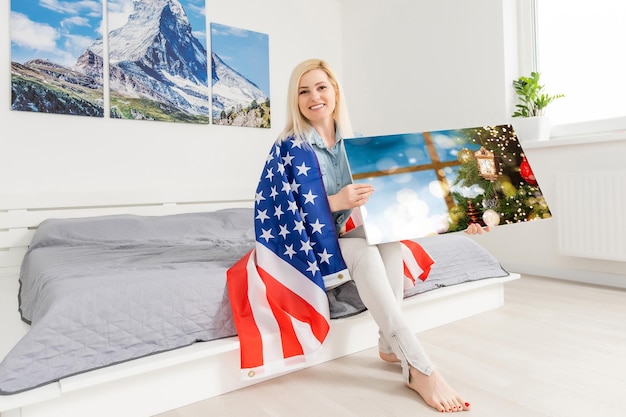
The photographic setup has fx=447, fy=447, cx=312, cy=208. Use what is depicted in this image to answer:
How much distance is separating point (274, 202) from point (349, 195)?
0.25 m

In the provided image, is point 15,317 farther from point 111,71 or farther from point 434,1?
point 434,1

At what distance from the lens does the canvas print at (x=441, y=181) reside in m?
1.33

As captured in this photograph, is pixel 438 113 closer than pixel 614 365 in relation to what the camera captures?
No

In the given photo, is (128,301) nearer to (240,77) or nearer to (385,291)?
(385,291)

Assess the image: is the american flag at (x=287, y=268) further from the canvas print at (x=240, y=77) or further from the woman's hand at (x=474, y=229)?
the canvas print at (x=240, y=77)

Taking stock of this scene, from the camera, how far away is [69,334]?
3.48ft

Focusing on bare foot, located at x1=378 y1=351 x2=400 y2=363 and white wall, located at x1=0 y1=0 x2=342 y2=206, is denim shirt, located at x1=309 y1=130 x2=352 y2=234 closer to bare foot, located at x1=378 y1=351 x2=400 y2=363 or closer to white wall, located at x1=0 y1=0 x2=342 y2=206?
bare foot, located at x1=378 y1=351 x2=400 y2=363

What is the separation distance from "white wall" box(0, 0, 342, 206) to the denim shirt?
1894 millimetres

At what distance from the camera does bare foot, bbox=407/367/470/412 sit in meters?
1.12

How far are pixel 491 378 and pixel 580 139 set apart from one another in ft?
5.78

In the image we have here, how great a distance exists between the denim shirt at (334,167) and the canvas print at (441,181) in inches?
4.8

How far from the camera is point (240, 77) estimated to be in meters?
3.50

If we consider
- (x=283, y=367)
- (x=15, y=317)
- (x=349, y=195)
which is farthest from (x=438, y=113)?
(x=15, y=317)

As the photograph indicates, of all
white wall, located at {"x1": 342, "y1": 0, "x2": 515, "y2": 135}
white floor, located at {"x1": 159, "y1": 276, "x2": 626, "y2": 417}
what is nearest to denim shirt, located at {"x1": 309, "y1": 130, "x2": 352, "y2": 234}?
white floor, located at {"x1": 159, "y1": 276, "x2": 626, "y2": 417}
